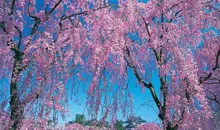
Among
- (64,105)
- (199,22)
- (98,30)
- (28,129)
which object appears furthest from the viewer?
(199,22)

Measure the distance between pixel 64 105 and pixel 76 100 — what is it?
0.63 meters

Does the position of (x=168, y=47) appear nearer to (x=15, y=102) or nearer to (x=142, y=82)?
(x=142, y=82)

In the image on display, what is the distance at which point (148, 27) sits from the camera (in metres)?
9.05

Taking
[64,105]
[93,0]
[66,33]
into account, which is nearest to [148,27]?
[93,0]

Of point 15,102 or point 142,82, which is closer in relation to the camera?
point 15,102

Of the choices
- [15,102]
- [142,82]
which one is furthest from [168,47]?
[15,102]

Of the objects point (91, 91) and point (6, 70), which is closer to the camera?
point (91, 91)

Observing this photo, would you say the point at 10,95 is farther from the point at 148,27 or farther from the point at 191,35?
the point at 191,35

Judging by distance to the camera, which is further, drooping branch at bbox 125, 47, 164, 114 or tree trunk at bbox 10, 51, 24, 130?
drooping branch at bbox 125, 47, 164, 114

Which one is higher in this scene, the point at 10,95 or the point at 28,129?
the point at 10,95

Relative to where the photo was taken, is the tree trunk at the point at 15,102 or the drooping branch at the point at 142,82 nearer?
the tree trunk at the point at 15,102

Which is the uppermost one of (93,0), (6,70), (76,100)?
(93,0)

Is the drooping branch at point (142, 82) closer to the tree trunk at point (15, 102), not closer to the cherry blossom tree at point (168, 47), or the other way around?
the cherry blossom tree at point (168, 47)

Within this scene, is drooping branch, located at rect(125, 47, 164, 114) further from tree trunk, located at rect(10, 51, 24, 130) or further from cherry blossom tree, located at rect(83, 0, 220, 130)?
tree trunk, located at rect(10, 51, 24, 130)
